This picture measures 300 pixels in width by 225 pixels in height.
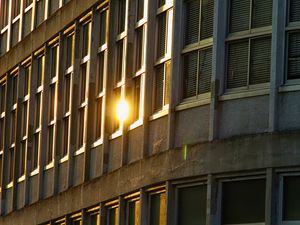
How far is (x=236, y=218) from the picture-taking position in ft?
87.6

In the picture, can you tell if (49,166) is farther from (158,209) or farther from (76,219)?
(158,209)

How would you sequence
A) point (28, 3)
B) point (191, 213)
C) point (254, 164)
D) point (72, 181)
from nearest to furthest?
point (254, 164)
point (191, 213)
point (72, 181)
point (28, 3)

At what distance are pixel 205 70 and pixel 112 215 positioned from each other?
5.39 meters

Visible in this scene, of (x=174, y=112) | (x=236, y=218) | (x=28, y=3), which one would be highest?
(x=28, y=3)

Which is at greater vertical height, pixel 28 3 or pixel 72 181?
pixel 28 3

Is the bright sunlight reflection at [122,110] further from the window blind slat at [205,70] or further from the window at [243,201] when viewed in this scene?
the window at [243,201]

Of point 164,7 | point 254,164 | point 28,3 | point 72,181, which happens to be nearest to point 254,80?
point 254,164

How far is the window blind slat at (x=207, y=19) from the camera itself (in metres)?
27.8

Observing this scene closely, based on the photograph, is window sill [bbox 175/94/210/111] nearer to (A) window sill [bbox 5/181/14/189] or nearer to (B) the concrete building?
(B) the concrete building

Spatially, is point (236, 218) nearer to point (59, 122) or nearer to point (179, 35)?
point (179, 35)

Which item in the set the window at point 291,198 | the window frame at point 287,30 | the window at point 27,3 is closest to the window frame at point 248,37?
the window frame at point 287,30

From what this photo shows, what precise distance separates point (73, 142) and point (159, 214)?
6725mm

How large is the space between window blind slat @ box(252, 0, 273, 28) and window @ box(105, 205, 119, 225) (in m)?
6.44

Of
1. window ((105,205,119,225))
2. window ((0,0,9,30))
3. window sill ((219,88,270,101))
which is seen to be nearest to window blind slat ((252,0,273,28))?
window sill ((219,88,270,101))
